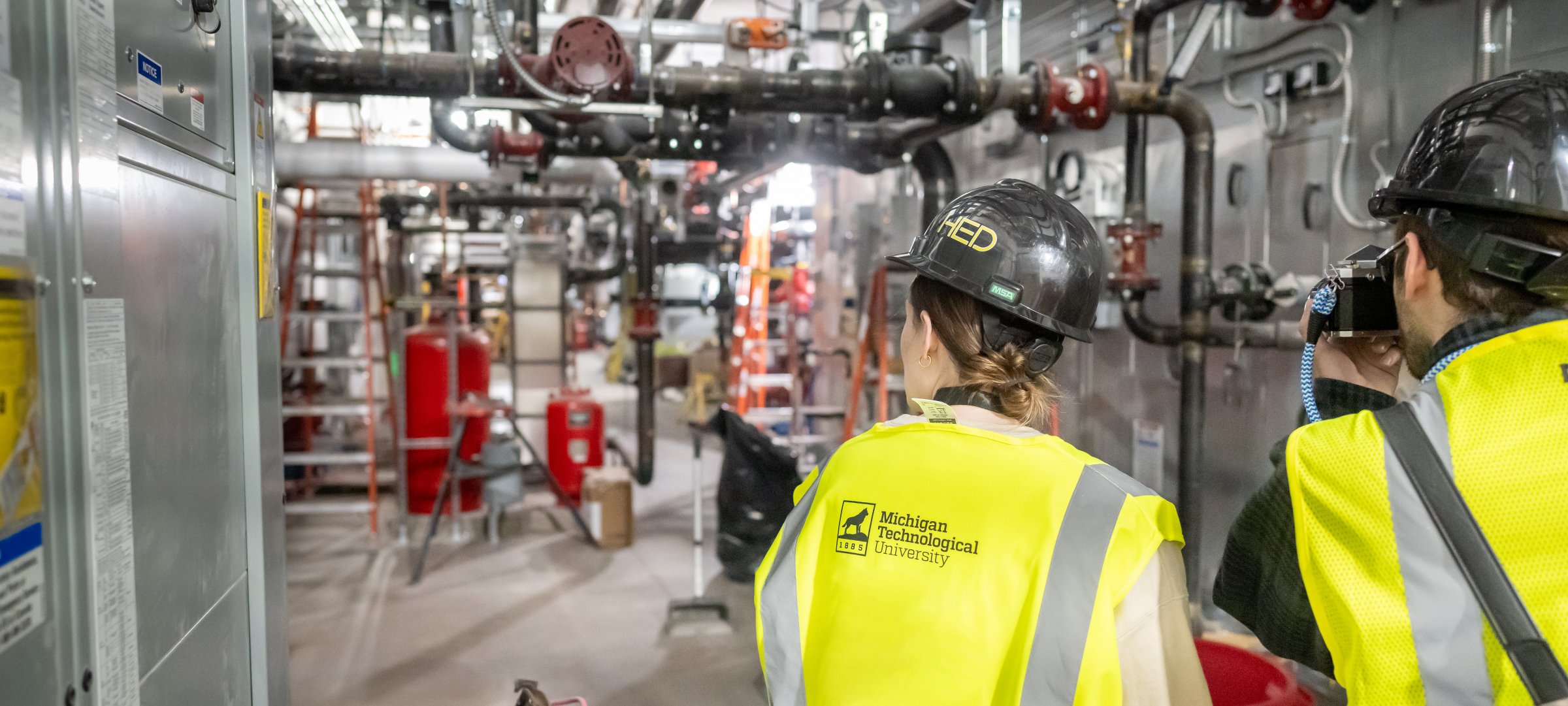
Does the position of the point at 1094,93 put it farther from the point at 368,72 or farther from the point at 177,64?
the point at 177,64

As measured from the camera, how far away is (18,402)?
3.47ft

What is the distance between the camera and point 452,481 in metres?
5.06

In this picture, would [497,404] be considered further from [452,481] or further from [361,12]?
[361,12]

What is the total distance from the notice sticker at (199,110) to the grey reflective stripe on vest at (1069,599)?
5.20ft

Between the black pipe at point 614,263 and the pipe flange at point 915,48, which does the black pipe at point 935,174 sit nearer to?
the pipe flange at point 915,48

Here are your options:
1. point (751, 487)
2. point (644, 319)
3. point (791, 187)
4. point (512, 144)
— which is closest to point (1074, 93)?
point (751, 487)

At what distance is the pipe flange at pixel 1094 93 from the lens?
337cm

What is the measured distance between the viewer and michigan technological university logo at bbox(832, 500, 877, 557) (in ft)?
3.57

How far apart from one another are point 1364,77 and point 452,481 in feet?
14.8

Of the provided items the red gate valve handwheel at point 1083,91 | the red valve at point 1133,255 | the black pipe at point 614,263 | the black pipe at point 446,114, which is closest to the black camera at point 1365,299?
the red gate valve handwheel at point 1083,91

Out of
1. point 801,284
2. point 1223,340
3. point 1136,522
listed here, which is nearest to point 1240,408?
point 1223,340

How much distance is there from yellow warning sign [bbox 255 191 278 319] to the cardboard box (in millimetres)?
3113

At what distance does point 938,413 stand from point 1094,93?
2.64 meters

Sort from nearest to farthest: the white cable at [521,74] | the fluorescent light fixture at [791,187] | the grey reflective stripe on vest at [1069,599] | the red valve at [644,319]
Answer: the grey reflective stripe on vest at [1069,599] → the white cable at [521,74] → the red valve at [644,319] → the fluorescent light fixture at [791,187]
